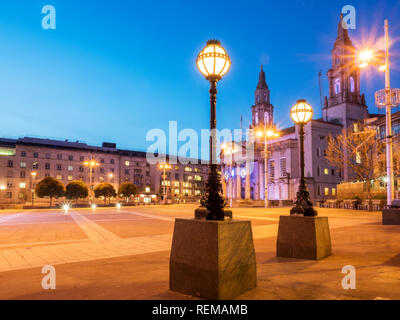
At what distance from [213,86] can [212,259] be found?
10.2 feet

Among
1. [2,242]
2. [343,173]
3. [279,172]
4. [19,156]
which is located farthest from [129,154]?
[2,242]

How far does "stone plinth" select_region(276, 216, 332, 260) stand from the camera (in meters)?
7.26

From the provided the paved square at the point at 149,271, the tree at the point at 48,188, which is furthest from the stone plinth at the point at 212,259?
the tree at the point at 48,188

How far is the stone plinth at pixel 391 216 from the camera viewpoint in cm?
1538

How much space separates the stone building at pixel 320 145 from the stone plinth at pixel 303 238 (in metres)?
58.7

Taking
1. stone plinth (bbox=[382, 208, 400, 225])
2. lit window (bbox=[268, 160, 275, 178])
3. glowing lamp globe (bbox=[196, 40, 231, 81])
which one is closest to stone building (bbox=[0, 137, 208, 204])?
lit window (bbox=[268, 160, 275, 178])

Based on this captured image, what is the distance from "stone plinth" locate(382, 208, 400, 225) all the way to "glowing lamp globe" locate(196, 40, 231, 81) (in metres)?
14.4

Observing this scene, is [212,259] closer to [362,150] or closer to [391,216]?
[391,216]

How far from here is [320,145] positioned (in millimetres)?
70312

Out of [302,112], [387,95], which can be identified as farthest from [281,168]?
[302,112]

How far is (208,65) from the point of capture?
563 centimetres

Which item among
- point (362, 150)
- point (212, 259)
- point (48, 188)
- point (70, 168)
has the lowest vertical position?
point (48, 188)
